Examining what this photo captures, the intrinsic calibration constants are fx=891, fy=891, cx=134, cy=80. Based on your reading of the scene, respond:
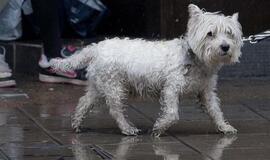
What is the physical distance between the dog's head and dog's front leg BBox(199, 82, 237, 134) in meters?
0.37

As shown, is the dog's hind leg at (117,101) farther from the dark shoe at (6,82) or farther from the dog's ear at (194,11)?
the dark shoe at (6,82)

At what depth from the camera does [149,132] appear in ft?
24.5

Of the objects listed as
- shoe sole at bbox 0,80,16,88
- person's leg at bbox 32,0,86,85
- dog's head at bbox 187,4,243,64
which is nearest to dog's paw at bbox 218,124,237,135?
dog's head at bbox 187,4,243,64

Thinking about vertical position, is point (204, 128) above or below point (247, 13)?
below

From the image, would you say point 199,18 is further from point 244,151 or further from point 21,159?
point 21,159

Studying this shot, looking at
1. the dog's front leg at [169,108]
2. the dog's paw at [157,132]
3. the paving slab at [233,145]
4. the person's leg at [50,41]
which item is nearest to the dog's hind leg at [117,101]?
the dog's paw at [157,132]

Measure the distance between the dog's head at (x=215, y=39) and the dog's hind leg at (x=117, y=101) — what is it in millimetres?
683

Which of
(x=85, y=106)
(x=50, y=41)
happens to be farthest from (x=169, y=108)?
(x=50, y=41)

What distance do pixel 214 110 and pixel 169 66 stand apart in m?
0.57

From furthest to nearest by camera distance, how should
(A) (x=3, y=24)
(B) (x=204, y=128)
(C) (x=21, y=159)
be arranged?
(A) (x=3, y=24), (B) (x=204, y=128), (C) (x=21, y=159)

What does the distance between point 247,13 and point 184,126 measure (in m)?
2.75

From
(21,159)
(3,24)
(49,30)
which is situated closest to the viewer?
(21,159)

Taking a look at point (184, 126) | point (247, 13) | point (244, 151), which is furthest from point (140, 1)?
point (244, 151)

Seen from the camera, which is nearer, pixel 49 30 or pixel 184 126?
pixel 184 126
